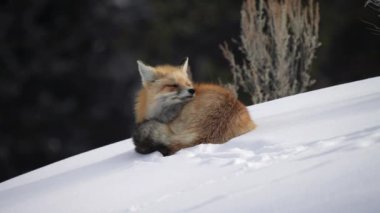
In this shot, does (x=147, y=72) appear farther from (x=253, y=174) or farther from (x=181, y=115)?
(x=253, y=174)

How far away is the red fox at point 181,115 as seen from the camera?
4.03 metres

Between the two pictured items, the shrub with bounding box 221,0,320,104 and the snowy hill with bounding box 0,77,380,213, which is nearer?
the snowy hill with bounding box 0,77,380,213

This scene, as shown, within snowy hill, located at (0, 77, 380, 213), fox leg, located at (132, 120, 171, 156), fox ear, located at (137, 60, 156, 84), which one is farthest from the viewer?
fox ear, located at (137, 60, 156, 84)

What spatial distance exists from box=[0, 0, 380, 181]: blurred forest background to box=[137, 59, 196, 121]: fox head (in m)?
7.64

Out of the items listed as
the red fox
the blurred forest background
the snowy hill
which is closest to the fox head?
the red fox

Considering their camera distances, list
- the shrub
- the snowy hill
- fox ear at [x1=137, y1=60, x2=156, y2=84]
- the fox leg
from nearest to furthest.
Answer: the snowy hill, the fox leg, fox ear at [x1=137, y1=60, x2=156, y2=84], the shrub

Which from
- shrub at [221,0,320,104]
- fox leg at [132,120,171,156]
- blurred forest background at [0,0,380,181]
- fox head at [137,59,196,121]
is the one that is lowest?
blurred forest background at [0,0,380,181]

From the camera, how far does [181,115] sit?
13.6 feet

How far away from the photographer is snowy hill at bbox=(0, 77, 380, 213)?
2445mm

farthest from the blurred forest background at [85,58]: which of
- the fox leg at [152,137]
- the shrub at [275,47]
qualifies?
the fox leg at [152,137]

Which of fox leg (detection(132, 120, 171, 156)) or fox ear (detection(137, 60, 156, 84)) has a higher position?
fox ear (detection(137, 60, 156, 84))

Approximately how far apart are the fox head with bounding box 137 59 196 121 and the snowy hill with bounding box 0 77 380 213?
0.46 meters

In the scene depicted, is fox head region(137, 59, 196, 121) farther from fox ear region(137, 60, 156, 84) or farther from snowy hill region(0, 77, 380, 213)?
snowy hill region(0, 77, 380, 213)

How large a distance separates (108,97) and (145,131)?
29.2 ft
